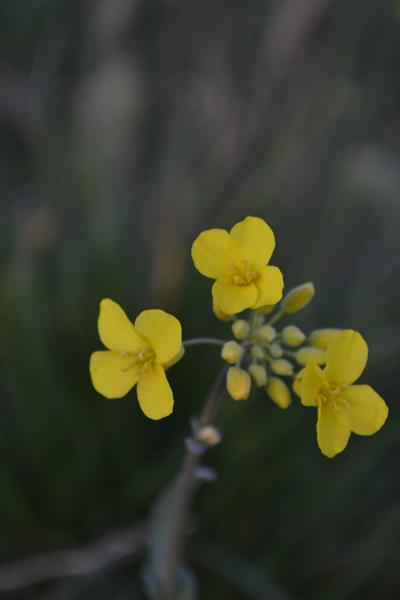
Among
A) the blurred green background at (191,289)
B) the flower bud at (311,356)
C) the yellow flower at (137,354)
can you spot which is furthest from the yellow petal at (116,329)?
the blurred green background at (191,289)

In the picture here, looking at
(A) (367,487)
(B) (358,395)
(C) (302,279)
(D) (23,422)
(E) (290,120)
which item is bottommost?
(D) (23,422)

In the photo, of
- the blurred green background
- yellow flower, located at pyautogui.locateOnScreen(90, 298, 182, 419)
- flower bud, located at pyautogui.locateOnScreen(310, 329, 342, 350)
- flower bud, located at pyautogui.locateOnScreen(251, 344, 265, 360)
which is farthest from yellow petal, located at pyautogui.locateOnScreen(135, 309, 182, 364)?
the blurred green background

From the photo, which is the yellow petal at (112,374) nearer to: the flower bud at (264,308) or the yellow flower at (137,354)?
the yellow flower at (137,354)

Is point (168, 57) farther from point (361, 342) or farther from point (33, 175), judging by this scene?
point (361, 342)

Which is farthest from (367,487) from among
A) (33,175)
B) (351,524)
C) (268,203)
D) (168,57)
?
(168,57)

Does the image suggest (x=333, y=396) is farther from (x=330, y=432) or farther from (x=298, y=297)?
(x=298, y=297)

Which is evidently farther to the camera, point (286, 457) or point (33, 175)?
point (33, 175)

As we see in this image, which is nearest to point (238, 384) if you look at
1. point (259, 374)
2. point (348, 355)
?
point (259, 374)
